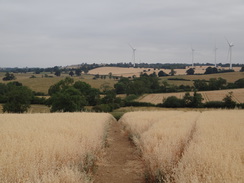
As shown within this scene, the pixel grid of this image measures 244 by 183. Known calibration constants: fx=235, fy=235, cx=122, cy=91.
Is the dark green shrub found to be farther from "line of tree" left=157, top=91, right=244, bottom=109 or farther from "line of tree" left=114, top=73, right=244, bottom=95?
"line of tree" left=114, top=73, right=244, bottom=95

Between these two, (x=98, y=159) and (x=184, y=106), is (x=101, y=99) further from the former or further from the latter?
(x=98, y=159)

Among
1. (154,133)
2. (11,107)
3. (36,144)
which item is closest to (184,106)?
(11,107)

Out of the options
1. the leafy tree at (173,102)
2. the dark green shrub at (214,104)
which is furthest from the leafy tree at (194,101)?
the dark green shrub at (214,104)

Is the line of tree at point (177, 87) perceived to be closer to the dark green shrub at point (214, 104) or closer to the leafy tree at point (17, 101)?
the dark green shrub at point (214, 104)

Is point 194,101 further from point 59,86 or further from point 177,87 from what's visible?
point 59,86

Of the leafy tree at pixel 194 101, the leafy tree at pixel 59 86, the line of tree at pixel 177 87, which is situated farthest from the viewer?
the line of tree at pixel 177 87

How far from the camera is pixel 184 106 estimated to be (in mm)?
65812

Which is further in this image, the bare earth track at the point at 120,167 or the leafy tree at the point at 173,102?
the leafy tree at the point at 173,102

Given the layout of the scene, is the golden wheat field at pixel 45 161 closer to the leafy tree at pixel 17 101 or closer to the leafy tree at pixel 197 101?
the leafy tree at pixel 17 101

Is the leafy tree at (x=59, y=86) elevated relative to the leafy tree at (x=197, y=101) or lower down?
elevated

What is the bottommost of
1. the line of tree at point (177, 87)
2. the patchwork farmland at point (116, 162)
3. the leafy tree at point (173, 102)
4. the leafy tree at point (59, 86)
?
the leafy tree at point (173, 102)

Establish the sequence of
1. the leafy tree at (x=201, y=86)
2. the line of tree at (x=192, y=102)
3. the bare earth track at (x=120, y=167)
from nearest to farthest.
Answer: the bare earth track at (x=120, y=167) < the line of tree at (x=192, y=102) < the leafy tree at (x=201, y=86)

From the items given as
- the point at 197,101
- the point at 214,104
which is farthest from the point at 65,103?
the point at 214,104

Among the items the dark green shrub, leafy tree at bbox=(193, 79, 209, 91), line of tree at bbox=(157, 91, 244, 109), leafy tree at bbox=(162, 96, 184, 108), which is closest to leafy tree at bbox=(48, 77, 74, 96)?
line of tree at bbox=(157, 91, 244, 109)
